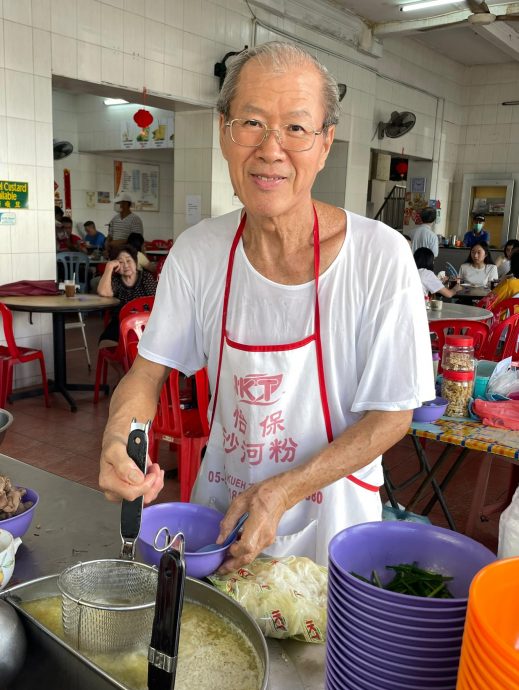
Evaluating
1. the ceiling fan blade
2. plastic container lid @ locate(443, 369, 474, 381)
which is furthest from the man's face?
the ceiling fan blade

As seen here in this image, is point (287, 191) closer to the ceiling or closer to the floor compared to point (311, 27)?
closer to the floor

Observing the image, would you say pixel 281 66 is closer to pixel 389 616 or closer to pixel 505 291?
pixel 389 616

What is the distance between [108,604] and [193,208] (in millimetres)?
7269

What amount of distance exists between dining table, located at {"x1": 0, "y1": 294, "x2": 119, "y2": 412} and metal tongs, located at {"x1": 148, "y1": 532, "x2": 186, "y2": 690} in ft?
15.4

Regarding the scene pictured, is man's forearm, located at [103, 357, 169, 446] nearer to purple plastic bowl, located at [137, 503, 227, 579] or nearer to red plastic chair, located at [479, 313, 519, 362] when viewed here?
purple plastic bowl, located at [137, 503, 227, 579]

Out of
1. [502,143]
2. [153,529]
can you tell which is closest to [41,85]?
[153,529]

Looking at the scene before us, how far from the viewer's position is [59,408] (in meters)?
5.40

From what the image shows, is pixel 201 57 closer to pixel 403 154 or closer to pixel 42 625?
pixel 403 154

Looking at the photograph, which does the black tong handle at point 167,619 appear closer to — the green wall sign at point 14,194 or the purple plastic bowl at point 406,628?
the purple plastic bowl at point 406,628

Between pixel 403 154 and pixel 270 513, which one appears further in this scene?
pixel 403 154

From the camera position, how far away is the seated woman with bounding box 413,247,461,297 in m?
6.37

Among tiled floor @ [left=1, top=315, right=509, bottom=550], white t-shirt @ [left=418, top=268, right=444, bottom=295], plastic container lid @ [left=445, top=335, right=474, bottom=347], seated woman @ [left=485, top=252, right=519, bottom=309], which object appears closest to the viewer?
plastic container lid @ [left=445, top=335, right=474, bottom=347]

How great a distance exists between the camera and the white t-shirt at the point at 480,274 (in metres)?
8.56

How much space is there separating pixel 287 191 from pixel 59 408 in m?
4.55
